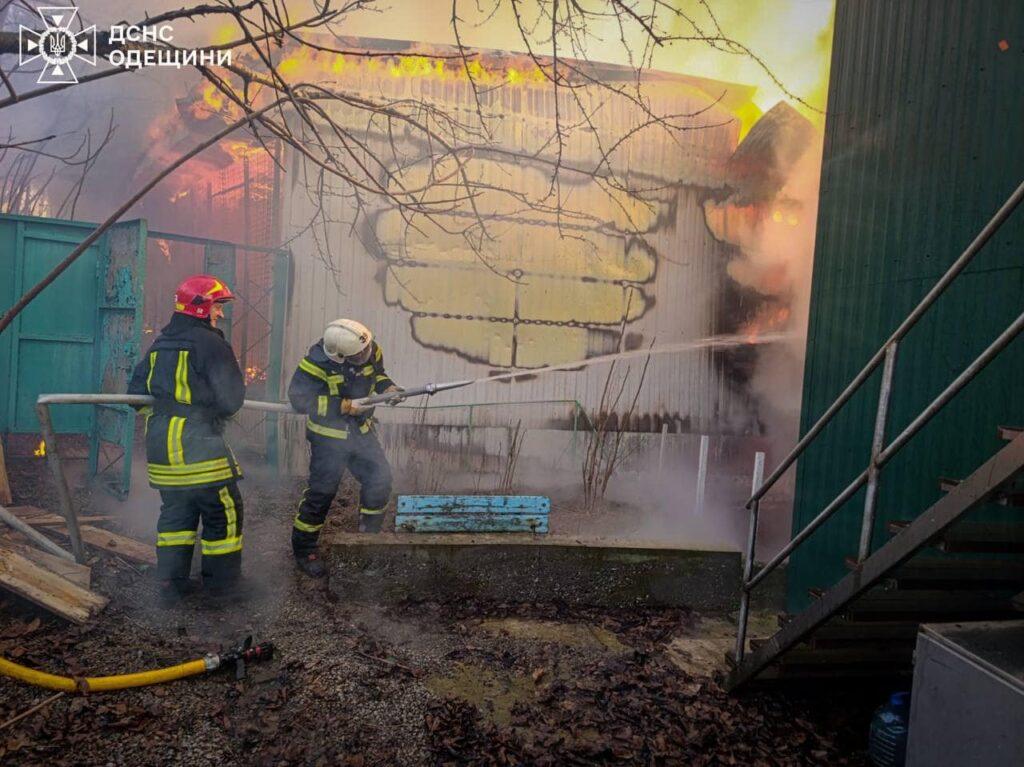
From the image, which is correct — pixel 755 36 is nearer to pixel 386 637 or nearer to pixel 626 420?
pixel 626 420

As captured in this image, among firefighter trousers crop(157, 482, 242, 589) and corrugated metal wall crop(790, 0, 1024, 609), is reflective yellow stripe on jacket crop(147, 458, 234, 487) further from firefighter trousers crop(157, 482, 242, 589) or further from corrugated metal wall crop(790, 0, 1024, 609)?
corrugated metal wall crop(790, 0, 1024, 609)

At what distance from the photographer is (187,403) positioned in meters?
4.80

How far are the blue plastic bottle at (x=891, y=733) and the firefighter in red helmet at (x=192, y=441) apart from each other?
4.47 meters

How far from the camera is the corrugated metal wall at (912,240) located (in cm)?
436

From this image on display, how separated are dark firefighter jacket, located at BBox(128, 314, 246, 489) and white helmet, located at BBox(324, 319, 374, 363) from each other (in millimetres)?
1021

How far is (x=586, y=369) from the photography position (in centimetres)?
977

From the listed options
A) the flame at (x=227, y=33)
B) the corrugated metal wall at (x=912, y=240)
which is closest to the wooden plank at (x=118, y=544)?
the corrugated metal wall at (x=912, y=240)

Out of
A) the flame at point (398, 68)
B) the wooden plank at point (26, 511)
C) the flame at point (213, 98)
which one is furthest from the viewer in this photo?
the flame at point (213, 98)

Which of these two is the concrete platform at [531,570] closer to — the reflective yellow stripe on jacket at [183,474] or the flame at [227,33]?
the reflective yellow stripe on jacket at [183,474]

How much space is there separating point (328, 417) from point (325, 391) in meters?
0.24

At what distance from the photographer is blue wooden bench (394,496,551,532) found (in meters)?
5.28

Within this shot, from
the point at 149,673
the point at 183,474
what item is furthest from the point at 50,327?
the point at 149,673

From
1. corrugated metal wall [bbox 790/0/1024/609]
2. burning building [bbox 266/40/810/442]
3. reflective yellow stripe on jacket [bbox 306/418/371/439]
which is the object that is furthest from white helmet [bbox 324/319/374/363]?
corrugated metal wall [bbox 790/0/1024/609]

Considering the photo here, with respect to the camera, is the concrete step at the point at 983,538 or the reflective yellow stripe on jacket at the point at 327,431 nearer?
the concrete step at the point at 983,538
